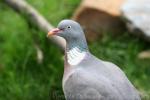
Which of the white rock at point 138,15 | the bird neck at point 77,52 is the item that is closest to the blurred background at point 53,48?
the white rock at point 138,15

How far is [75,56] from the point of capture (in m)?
4.25

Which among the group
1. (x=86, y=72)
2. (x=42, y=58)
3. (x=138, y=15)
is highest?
(x=138, y=15)

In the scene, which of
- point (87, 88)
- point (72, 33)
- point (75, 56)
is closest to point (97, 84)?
point (87, 88)

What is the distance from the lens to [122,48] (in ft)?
21.3

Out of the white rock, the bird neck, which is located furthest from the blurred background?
the bird neck

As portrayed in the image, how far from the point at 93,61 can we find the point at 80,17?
258cm

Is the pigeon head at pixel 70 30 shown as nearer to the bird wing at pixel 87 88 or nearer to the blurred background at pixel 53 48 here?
the bird wing at pixel 87 88

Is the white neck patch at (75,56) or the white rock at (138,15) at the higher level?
the white rock at (138,15)

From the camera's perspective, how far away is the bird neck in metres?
→ 4.24

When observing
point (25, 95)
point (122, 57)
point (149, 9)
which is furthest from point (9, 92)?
point (149, 9)

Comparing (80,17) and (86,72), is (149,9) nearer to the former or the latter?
(80,17)

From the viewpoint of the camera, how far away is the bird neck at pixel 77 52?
4242mm

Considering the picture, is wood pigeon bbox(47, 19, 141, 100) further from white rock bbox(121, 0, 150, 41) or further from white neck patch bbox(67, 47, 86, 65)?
white rock bbox(121, 0, 150, 41)

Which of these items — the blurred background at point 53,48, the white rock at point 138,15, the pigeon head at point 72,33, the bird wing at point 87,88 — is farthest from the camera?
the white rock at point 138,15
